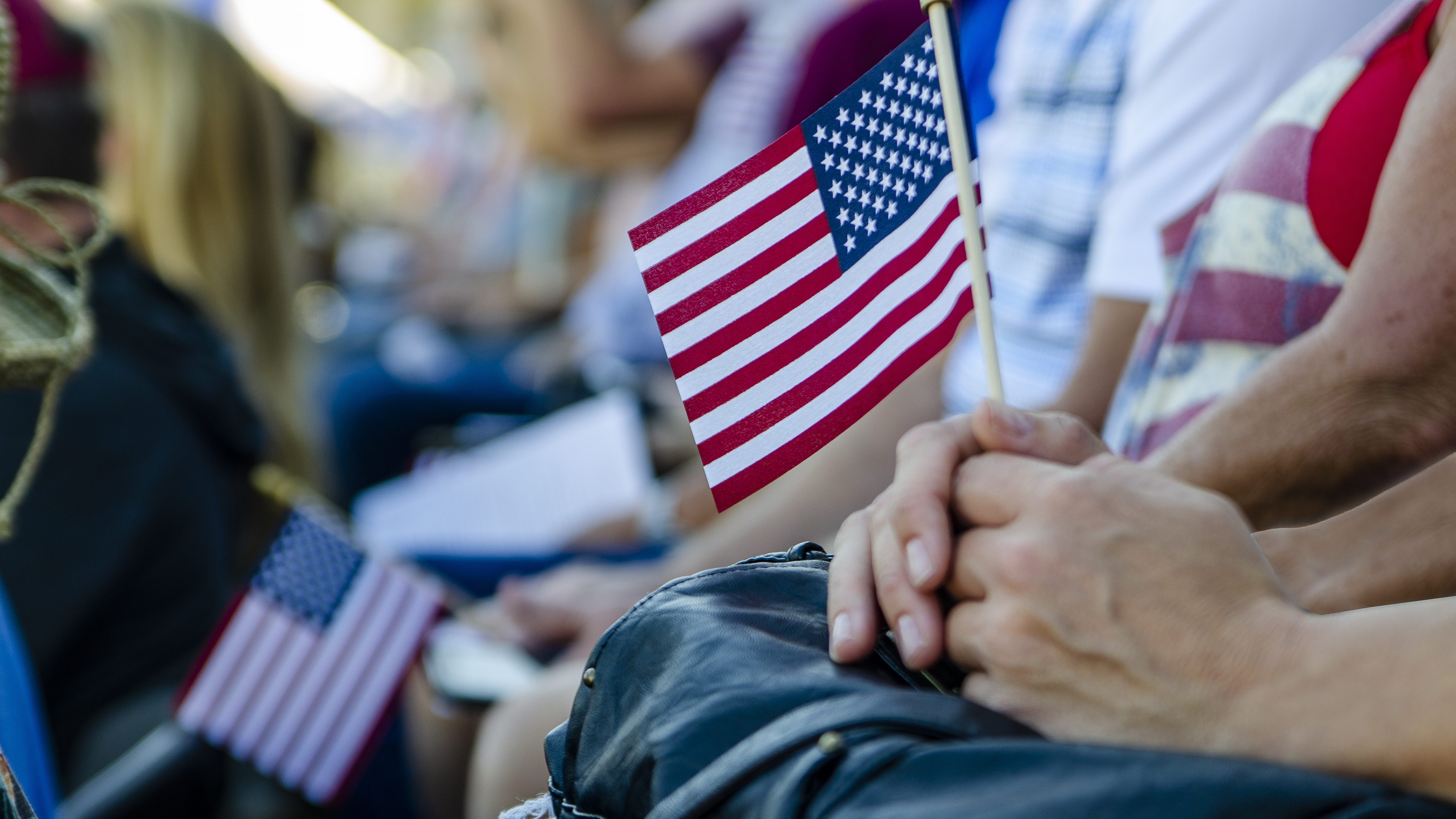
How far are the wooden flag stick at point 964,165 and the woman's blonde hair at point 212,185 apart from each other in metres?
1.73

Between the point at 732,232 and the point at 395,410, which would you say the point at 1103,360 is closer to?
the point at 732,232

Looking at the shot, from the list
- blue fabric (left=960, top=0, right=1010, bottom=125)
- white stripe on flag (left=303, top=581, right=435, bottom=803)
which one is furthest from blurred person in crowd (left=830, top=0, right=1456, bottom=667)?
white stripe on flag (left=303, top=581, right=435, bottom=803)

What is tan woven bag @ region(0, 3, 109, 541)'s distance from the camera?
0.78 metres

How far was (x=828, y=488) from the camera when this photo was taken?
4.67 ft

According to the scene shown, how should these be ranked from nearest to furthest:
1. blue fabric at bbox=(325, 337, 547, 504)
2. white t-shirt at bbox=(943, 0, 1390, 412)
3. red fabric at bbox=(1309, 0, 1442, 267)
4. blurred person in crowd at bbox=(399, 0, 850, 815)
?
red fabric at bbox=(1309, 0, 1442, 267) → white t-shirt at bbox=(943, 0, 1390, 412) → blurred person in crowd at bbox=(399, 0, 850, 815) → blue fabric at bbox=(325, 337, 547, 504)

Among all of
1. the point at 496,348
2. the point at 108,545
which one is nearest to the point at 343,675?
the point at 108,545

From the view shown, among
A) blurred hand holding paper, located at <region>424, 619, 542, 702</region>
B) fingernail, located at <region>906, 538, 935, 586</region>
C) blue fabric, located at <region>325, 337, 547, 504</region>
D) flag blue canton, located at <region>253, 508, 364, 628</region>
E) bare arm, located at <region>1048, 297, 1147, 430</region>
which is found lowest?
blue fabric, located at <region>325, 337, 547, 504</region>

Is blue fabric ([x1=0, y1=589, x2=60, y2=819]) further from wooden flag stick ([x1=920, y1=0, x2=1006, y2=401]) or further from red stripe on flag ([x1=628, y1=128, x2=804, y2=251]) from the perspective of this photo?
wooden flag stick ([x1=920, y1=0, x2=1006, y2=401])

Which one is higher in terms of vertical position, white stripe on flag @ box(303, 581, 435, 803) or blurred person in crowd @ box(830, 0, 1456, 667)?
blurred person in crowd @ box(830, 0, 1456, 667)

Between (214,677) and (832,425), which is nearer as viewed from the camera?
(832,425)

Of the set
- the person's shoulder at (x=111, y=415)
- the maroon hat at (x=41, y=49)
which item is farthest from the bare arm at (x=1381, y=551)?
the maroon hat at (x=41, y=49)

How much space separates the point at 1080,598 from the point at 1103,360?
2.13ft

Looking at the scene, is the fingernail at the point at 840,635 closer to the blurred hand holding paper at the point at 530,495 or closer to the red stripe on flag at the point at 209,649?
the red stripe on flag at the point at 209,649

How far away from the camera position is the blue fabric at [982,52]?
5.43 ft
